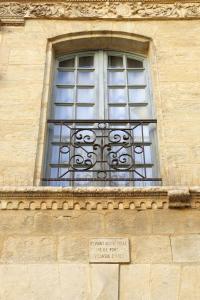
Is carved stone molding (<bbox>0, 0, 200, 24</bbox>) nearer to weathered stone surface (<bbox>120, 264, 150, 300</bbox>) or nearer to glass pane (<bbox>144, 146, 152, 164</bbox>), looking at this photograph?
glass pane (<bbox>144, 146, 152, 164</bbox>)

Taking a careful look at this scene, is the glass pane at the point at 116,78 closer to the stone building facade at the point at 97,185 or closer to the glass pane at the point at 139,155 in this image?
the stone building facade at the point at 97,185

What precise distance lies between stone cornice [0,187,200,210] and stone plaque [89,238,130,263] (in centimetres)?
38

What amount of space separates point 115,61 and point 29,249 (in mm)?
3427

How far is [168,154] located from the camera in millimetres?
5609

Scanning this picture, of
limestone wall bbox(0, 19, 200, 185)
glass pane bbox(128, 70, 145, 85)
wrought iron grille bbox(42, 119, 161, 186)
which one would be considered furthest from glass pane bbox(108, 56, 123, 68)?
wrought iron grille bbox(42, 119, 161, 186)

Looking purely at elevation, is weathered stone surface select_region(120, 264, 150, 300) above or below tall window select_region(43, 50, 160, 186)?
below

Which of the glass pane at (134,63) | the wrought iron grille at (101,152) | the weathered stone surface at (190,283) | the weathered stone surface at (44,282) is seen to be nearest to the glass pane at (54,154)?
the wrought iron grille at (101,152)

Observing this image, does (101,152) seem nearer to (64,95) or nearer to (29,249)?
(64,95)

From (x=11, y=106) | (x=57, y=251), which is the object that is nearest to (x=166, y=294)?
(x=57, y=251)

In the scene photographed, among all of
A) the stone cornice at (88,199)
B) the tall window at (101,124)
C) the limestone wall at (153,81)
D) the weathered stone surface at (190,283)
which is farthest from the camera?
the tall window at (101,124)

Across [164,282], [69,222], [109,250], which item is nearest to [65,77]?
[69,222]

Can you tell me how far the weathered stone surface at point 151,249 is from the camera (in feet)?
15.1

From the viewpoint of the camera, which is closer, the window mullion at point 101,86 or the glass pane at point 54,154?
the glass pane at point 54,154

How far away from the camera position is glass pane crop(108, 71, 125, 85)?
6.78m
